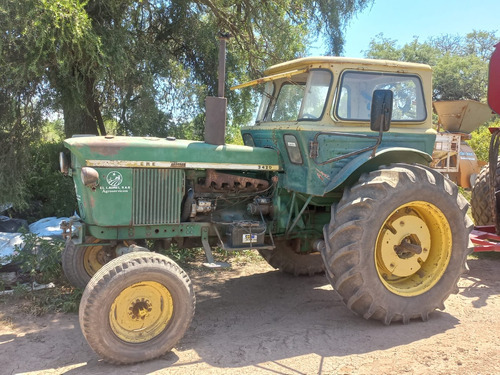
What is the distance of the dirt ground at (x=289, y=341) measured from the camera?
349 centimetres

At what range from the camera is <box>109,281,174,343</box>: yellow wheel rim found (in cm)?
360

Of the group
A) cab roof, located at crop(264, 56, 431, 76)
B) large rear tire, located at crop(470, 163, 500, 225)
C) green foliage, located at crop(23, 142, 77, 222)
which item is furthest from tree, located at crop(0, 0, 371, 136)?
large rear tire, located at crop(470, 163, 500, 225)

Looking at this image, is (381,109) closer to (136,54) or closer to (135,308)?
(135,308)

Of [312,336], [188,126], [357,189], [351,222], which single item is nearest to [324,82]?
[357,189]

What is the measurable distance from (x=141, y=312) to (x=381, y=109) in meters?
2.63

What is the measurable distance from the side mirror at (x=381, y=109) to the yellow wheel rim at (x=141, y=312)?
2.29m

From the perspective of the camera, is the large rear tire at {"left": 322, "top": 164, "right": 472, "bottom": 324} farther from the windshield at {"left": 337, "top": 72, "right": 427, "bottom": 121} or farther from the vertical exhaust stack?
the vertical exhaust stack

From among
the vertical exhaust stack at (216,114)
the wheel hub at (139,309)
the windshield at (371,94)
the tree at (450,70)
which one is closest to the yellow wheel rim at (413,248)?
the windshield at (371,94)

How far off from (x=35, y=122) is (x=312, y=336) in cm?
526

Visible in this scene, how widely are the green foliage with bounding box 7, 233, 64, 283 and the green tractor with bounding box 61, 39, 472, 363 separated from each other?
48cm

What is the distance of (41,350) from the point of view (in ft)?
12.6

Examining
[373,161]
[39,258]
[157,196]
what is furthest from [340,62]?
[39,258]

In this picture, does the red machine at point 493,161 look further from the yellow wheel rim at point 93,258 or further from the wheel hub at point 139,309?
the yellow wheel rim at point 93,258

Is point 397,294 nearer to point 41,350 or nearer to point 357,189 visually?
point 357,189
